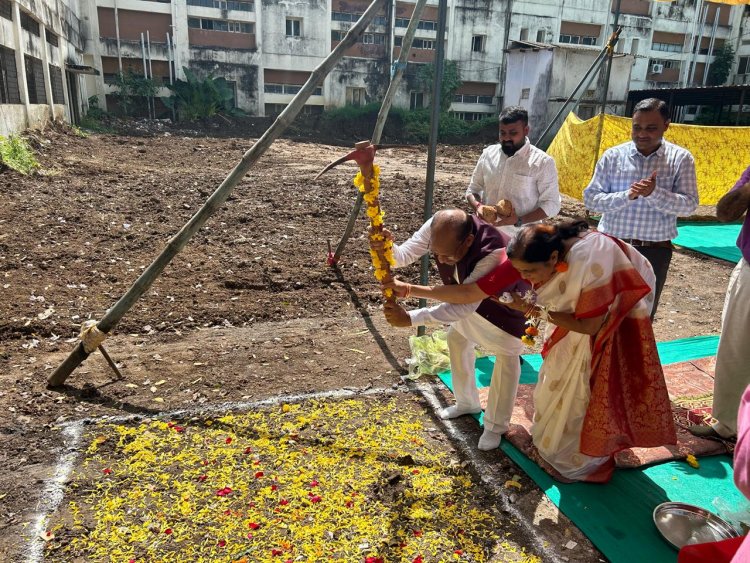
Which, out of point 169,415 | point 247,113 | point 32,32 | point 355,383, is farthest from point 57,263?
point 247,113

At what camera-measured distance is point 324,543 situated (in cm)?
255

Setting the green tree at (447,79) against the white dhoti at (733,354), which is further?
the green tree at (447,79)

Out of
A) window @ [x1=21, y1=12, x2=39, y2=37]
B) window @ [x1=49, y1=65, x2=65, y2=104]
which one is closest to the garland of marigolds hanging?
window @ [x1=21, y1=12, x2=39, y2=37]

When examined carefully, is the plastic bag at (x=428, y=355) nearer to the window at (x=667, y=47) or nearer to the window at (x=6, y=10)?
the window at (x=6, y=10)

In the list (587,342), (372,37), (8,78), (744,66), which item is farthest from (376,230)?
(744,66)

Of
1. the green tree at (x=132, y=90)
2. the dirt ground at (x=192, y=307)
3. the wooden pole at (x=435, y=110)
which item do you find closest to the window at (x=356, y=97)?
the green tree at (x=132, y=90)

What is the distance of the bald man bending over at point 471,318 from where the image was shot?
2850 mm

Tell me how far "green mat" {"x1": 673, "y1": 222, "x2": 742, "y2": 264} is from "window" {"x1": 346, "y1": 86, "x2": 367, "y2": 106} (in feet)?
78.3

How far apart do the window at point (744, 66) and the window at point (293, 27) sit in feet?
97.0

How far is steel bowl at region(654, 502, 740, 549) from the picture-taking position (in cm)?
252

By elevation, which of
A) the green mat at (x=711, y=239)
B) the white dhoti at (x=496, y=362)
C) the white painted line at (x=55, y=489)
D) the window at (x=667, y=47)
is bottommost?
the white painted line at (x=55, y=489)

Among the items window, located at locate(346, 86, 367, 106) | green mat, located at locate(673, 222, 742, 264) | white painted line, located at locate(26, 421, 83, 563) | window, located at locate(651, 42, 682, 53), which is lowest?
white painted line, located at locate(26, 421, 83, 563)

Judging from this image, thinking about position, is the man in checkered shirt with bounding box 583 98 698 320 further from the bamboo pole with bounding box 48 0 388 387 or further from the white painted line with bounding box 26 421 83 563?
the white painted line with bounding box 26 421 83 563

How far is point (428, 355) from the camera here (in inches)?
171
